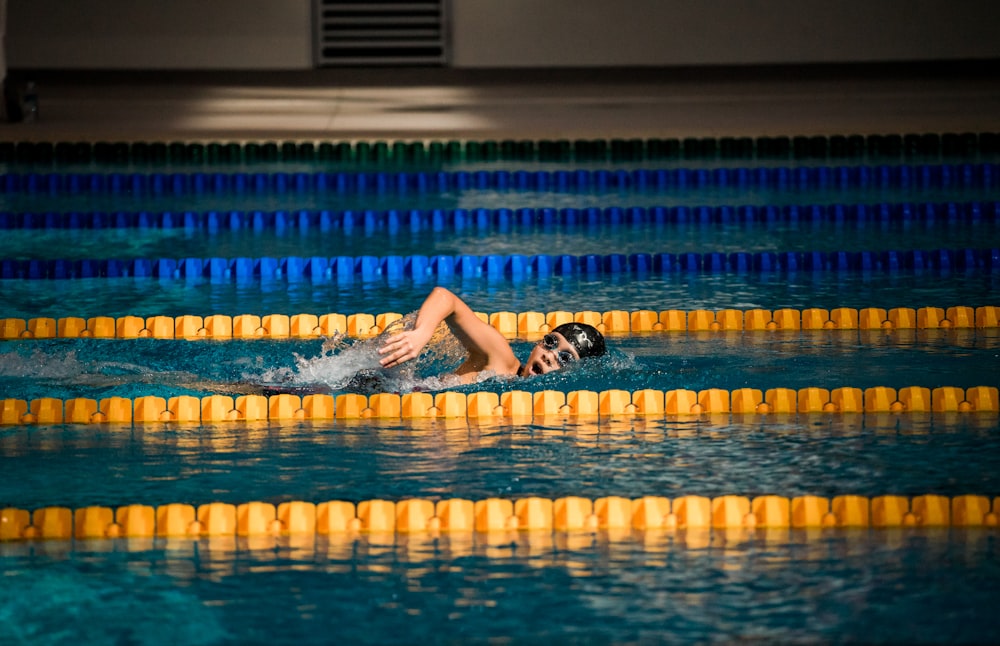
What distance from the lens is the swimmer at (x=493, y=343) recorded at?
15.8 ft


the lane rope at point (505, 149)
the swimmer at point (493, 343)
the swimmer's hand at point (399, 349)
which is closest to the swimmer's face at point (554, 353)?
the swimmer at point (493, 343)

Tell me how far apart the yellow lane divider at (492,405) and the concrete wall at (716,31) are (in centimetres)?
954

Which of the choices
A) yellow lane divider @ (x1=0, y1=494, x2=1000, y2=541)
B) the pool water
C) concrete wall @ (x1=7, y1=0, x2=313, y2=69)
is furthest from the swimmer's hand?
concrete wall @ (x1=7, y1=0, x2=313, y2=69)

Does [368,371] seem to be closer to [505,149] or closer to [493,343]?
[493,343]

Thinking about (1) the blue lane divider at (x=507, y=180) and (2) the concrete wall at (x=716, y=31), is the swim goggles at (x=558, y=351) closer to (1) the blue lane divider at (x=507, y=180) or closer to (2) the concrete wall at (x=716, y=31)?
(1) the blue lane divider at (x=507, y=180)

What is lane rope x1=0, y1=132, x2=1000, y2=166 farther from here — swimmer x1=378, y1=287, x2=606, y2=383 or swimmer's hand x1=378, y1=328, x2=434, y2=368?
swimmer's hand x1=378, y1=328, x2=434, y2=368

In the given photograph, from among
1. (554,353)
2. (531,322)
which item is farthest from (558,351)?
(531,322)

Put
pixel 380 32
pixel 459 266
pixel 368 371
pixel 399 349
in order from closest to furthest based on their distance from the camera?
pixel 399 349, pixel 368 371, pixel 459 266, pixel 380 32

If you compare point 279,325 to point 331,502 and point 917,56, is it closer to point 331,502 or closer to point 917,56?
point 331,502

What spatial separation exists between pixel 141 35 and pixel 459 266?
7.45m

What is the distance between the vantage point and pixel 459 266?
815cm

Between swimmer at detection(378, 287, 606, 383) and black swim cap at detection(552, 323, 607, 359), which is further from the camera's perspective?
black swim cap at detection(552, 323, 607, 359)

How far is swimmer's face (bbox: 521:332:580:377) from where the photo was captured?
5227mm

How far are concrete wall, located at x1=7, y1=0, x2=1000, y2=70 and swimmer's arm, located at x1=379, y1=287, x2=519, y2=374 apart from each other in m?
9.36
